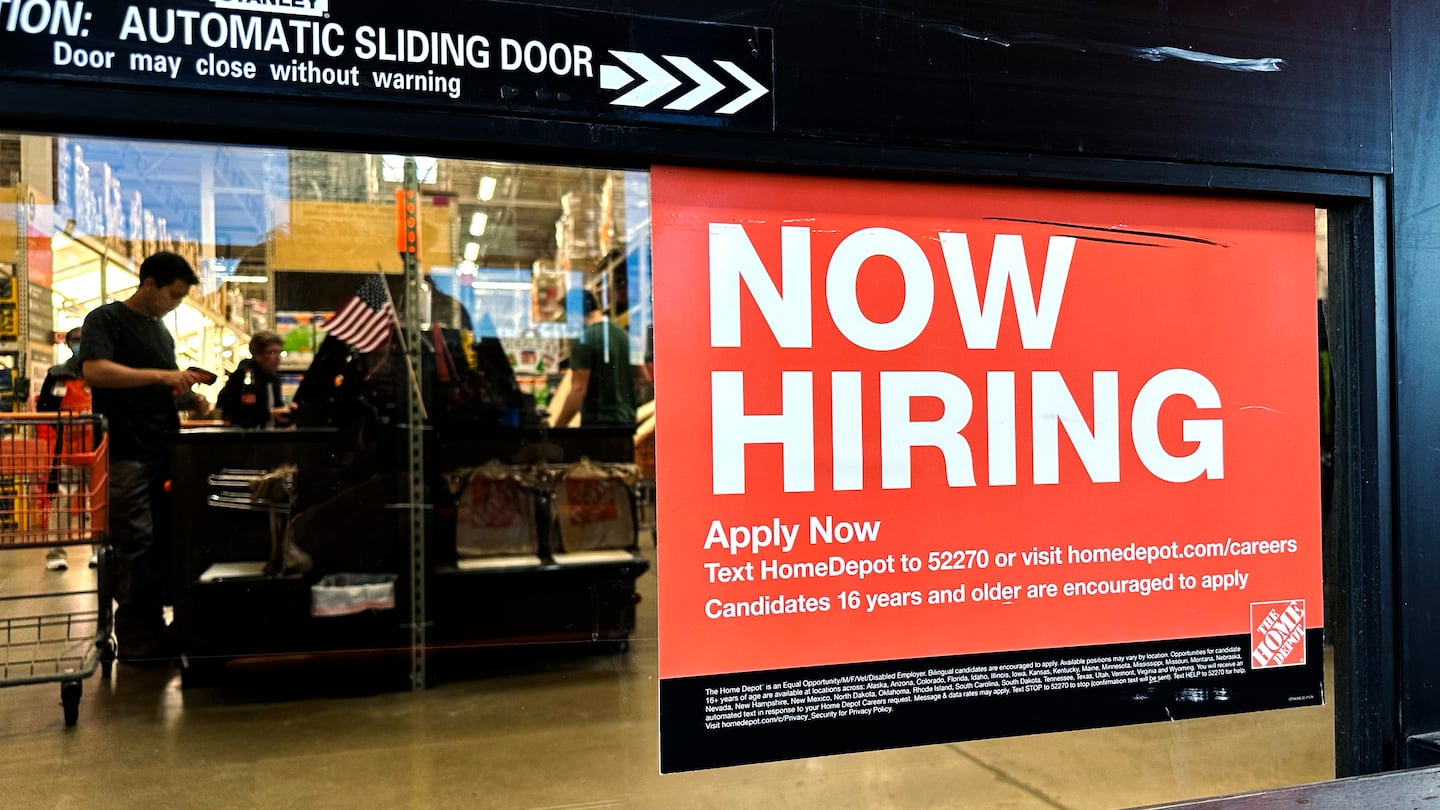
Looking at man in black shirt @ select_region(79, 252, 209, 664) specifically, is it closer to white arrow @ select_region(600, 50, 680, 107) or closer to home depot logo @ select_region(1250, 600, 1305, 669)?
white arrow @ select_region(600, 50, 680, 107)

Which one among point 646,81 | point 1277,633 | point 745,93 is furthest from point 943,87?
point 1277,633

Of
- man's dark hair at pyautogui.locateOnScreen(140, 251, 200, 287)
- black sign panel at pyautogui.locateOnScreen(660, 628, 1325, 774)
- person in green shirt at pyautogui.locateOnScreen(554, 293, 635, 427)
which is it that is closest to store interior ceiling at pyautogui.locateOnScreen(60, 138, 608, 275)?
man's dark hair at pyautogui.locateOnScreen(140, 251, 200, 287)

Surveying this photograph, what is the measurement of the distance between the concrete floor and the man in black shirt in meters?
0.27

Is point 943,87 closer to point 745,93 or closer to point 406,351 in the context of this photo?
point 745,93

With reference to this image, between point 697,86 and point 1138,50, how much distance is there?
1073mm

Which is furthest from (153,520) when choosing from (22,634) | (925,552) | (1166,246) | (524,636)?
(1166,246)

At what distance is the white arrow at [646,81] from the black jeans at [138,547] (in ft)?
12.1

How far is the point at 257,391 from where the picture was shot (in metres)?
4.93

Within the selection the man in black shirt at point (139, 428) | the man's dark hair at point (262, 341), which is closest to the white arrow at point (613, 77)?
the man in black shirt at point (139, 428)

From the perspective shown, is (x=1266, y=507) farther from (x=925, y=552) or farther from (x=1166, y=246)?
(x=925, y=552)

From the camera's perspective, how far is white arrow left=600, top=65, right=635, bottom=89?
6.54ft

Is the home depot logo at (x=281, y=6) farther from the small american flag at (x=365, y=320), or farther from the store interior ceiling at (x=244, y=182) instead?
the small american flag at (x=365, y=320)

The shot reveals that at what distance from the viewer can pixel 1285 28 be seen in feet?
7.96

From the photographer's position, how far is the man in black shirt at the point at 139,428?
14.9ft
